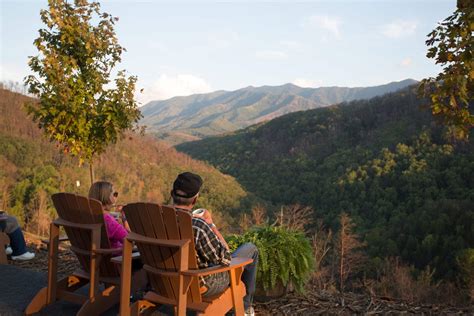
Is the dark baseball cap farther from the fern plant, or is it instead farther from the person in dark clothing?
the person in dark clothing

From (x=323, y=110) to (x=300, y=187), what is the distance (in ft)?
96.9

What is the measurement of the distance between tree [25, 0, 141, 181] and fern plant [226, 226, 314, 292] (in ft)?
9.74

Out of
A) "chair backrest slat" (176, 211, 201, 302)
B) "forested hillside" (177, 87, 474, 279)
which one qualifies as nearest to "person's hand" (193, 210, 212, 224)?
"chair backrest slat" (176, 211, 201, 302)

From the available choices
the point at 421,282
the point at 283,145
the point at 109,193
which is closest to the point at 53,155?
the point at 421,282

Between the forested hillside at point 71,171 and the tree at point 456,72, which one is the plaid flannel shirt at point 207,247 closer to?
the tree at point 456,72

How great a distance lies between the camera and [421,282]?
1281 inches

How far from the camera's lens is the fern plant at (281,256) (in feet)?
12.9

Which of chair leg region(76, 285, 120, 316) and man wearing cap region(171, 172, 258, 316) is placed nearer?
man wearing cap region(171, 172, 258, 316)

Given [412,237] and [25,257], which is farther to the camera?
[412,237]

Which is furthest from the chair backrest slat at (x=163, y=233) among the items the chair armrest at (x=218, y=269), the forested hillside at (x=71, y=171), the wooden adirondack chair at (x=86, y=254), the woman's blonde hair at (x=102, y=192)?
the forested hillside at (x=71, y=171)

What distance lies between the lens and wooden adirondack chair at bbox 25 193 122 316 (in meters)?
3.35

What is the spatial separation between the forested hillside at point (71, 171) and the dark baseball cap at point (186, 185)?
11.8 m

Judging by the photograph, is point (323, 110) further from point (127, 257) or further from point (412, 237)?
point (127, 257)

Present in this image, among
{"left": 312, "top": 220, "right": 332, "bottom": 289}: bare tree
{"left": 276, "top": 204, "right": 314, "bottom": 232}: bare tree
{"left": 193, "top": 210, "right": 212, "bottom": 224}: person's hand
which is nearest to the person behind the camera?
{"left": 193, "top": 210, "right": 212, "bottom": 224}: person's hand
